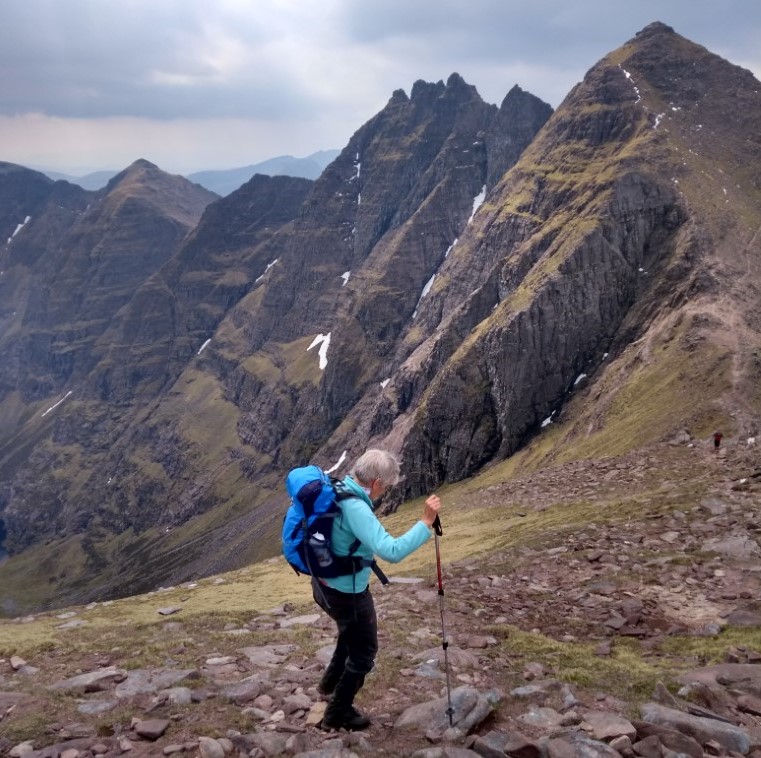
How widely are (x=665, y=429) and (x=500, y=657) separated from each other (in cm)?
5166

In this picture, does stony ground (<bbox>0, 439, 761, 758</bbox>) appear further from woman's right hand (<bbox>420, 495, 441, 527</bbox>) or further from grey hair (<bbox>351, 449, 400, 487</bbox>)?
grey hair (<bbox>351, 449, 400, 487</bbox>)

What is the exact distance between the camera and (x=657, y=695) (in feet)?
37.3

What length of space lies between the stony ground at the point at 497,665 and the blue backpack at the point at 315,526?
2.83m

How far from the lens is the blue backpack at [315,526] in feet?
32.4

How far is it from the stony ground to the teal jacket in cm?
308

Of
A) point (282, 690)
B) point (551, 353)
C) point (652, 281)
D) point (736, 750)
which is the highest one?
point (652, 281)

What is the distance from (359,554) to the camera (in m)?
10.3

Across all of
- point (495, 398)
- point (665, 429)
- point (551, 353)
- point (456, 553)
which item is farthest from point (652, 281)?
point (456, 553)

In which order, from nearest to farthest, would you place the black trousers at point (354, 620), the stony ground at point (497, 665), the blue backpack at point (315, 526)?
the blue backpack at point (315, 526) < the stony ground at point (497, 665) < the black trousers at point (354, 620)

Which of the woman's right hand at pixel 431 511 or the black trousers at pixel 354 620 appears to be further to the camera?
the black trousers at pixel 354 620

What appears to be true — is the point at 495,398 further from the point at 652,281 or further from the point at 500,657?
the point at 500,657

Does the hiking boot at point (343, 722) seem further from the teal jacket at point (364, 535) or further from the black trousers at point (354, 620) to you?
the teal jacket at point (364, 535)

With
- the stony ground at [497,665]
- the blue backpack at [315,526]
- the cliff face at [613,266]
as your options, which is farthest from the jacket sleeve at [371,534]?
the cliff face at [613,266]

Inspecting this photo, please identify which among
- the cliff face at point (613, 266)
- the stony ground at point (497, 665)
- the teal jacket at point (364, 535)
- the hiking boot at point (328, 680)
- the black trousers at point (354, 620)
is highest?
the cliff face at point (613, 266)
